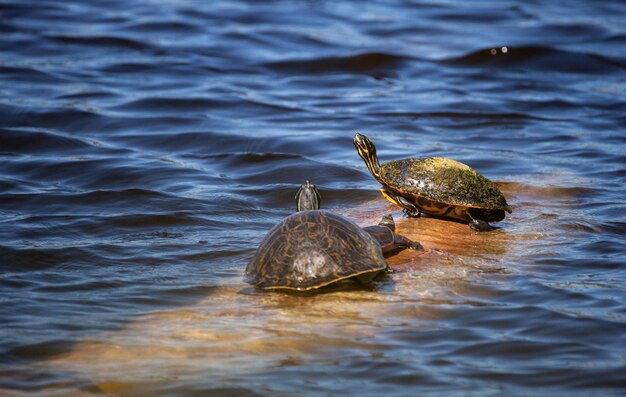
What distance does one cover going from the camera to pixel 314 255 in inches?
203

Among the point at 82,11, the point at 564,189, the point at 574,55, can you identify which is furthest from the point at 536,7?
the point at 564,189

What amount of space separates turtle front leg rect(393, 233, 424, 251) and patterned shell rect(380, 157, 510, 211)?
1.84ft

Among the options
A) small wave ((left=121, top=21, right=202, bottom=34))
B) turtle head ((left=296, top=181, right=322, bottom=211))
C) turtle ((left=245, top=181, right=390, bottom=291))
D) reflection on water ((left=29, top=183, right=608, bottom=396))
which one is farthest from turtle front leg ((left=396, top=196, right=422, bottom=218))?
small wave ((left=121, top=21, right=202, bottom=34))

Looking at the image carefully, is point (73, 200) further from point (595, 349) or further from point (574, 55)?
point (574, 55)

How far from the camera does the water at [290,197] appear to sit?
441 centimetres

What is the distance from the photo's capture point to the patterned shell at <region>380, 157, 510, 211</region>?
652 centimetres

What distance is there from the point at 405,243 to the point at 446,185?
0.73 m

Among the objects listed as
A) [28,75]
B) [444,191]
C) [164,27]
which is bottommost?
[444,191]

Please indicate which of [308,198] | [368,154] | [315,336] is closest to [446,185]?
[368,154]

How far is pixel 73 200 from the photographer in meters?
7.64

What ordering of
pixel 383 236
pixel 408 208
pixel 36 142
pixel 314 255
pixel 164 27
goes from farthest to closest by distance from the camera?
pixel 164 27 < pixel 36 142 < pixel 408 208 < pixel 383 236 < pixel 314 255

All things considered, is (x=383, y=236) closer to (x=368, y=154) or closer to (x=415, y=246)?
(x=415, y=246)

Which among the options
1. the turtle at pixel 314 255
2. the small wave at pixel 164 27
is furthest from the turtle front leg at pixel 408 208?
the small wave at pixel 164 27

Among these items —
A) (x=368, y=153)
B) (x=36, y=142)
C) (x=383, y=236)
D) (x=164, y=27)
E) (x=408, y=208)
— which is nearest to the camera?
(x=383, y=236)
